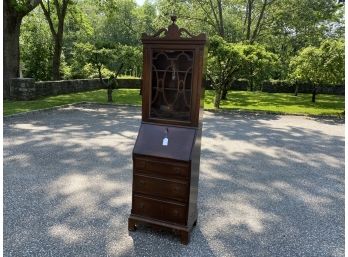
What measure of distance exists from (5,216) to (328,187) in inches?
187

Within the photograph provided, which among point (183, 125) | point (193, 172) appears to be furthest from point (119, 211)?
point (183, 125)

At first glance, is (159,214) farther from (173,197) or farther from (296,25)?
(296,25)

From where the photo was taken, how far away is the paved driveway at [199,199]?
3.57m

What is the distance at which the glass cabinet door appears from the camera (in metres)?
3.52

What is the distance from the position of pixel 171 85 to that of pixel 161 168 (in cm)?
91

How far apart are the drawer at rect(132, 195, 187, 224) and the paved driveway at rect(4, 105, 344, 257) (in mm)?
212

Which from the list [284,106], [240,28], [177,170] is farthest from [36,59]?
[177,170]

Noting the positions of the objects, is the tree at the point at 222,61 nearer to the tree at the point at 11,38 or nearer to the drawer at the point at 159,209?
the tree at the point at 11,38

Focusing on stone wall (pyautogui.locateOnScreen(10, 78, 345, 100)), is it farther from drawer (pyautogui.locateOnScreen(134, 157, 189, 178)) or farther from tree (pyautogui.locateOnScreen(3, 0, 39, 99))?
drawer (pyautogui.locateOnScreen(134, 157, 189, 178))

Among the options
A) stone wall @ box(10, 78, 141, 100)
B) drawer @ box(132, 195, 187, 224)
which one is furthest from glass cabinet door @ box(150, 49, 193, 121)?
stone wall @ box(10, 78, 141, 100)

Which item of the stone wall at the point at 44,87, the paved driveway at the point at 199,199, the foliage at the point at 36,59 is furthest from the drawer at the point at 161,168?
the foliage at the point at 36,59

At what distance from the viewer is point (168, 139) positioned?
356 cm

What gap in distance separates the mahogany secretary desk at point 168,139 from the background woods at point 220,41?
32.0 feet

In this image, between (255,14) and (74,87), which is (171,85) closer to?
(74,87)
